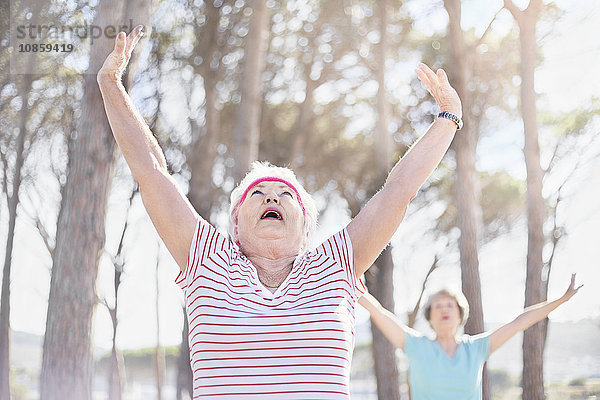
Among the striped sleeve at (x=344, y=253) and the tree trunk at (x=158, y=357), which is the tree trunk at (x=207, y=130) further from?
the striped sleeve at (x=344, y=253)

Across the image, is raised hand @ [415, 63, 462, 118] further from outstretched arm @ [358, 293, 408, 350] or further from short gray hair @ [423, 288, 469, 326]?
short gray hair @ [423, 288, 469, 326]

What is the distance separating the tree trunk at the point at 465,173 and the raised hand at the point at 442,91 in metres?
7.37

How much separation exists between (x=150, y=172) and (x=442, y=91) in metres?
0.94

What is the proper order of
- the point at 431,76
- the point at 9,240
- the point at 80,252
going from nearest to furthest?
the point at 431,76 < the point at 80,252 < the point at 9,240

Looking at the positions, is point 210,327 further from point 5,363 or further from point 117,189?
point 117,189

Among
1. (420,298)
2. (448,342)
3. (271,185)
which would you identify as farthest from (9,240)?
(271,185)

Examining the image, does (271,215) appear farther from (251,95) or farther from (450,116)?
(251,95)

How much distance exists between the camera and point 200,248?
1987 mm

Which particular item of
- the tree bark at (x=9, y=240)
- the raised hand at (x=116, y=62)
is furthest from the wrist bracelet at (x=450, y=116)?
the tree bark at (x=9, y=240)

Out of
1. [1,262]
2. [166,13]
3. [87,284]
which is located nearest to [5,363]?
[1,262]

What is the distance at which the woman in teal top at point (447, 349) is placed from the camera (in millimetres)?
4336

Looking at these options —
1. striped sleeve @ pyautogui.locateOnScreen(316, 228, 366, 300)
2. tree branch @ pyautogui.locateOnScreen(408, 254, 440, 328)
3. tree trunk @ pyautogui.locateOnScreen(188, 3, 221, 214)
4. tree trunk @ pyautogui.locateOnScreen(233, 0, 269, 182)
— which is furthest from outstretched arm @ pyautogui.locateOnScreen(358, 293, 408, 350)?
tree branch @ pyautogui.locateOnScreen(408, 254, 440, 328)

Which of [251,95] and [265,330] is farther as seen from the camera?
[251,95]

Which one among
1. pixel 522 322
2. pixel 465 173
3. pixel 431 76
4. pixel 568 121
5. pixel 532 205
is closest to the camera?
pixel 431 76
